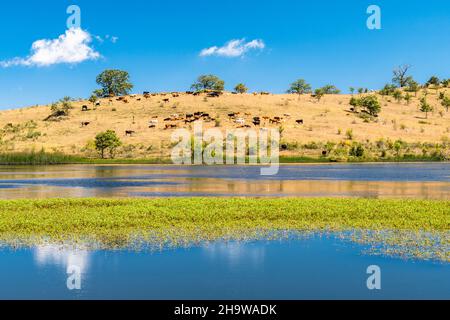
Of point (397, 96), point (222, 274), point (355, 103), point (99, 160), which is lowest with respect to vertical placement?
point (222, 274)

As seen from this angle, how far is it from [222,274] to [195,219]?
8976mm

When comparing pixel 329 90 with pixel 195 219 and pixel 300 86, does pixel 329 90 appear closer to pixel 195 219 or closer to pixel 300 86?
pixel 300 86

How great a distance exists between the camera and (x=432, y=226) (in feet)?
70.1

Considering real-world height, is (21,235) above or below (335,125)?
below

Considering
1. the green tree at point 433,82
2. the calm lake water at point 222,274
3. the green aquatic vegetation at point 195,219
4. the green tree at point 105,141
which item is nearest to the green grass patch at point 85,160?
the green tree at point 105,141

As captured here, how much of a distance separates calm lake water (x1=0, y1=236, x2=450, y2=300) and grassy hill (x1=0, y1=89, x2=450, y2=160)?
234ft

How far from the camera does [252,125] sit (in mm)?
107188

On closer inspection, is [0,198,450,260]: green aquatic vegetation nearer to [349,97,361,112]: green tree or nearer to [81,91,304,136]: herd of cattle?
[81,91,304,136]: herd of cattle

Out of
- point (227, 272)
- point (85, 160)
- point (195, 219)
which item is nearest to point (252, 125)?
point (85, 160)

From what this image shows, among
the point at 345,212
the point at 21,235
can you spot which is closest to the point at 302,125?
the point at 345,212

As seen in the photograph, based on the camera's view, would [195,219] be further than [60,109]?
No
